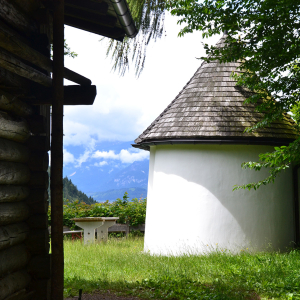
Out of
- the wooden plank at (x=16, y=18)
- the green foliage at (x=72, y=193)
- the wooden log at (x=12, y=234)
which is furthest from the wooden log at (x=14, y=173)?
the green foliage at (x=72, y=193)

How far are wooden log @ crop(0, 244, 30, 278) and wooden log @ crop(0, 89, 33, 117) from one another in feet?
5.73

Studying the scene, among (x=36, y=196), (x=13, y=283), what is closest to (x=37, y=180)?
(x=36, y=196)

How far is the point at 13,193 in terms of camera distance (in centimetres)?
427

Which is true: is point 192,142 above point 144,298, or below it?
above

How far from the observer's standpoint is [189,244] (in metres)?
9.55

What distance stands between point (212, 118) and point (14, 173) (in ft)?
22.0

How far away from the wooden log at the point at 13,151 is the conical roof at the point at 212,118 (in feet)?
18.7

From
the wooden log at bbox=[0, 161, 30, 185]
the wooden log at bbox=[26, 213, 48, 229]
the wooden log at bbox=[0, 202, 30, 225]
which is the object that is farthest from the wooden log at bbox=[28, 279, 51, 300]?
the wooden log at bbox=[0, 161, 30, 185]

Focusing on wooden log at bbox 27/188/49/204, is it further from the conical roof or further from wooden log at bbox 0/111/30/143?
the conical roof

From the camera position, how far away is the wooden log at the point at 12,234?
13.0 ft

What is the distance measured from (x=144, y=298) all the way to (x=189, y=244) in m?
4.06

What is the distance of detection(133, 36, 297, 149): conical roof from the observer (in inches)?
373

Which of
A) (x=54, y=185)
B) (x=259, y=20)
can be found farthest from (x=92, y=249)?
(x=259, y=20)

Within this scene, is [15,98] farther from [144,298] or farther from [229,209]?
[229,209]
